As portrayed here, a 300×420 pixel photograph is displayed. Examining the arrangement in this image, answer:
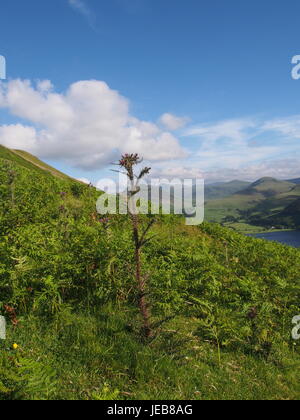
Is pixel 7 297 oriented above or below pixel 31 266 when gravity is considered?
below

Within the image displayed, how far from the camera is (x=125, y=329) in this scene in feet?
16.7

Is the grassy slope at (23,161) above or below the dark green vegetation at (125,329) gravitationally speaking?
above

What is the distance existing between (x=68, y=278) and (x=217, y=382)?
365 cm

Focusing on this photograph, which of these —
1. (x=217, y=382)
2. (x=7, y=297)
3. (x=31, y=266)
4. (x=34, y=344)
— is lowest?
(x=217, y=382)

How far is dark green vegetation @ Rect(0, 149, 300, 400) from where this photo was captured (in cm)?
388

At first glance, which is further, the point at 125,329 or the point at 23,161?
the point at 23,161

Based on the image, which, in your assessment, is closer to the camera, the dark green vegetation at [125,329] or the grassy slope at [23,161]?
the dark green vegetation at [125,329]

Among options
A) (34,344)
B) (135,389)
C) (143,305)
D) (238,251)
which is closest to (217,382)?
(135,389)

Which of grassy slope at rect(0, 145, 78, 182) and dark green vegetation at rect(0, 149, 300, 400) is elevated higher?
grassy slope at rect(0, 145, 78, 182)

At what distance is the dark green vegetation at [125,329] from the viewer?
3879 millimetres

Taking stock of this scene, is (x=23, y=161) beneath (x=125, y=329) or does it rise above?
above

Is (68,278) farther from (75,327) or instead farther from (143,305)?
(143,305)

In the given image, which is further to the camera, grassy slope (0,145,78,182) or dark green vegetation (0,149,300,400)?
grassy slope (0,145,78,182)

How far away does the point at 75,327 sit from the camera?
500 centimetres
